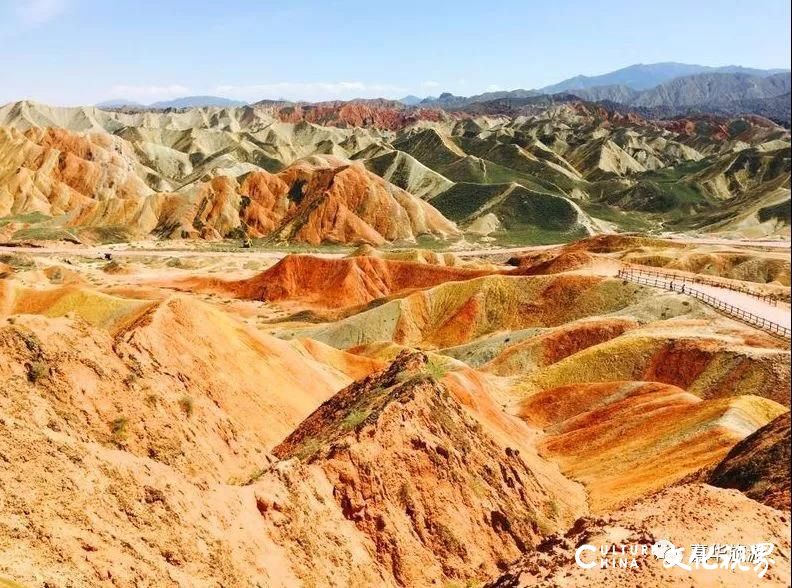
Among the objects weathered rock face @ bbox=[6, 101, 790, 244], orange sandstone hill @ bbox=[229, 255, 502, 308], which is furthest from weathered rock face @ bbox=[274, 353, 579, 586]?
weathered rock face @ bbox=[6, 101, 790, 244]

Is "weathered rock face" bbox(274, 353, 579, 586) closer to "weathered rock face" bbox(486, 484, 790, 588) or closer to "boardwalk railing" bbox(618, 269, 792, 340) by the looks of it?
"weathered rock face" bbox(486, 484, 790, 588)

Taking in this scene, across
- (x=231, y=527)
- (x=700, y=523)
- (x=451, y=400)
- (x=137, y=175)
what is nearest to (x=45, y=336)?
(x=231, y=527)

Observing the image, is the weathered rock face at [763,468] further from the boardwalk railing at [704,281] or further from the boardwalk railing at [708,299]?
the boardwalk railing at [704,281]

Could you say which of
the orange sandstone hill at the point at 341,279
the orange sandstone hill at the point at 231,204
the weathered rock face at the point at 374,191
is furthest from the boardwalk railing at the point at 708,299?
the orange sandstone hill at the point at 231,204

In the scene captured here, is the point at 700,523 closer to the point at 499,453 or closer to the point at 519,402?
the point at 499,453

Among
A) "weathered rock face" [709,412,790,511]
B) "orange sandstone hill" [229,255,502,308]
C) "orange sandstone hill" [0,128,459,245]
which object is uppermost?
"orange sandstone hill" [0,128,459,245]

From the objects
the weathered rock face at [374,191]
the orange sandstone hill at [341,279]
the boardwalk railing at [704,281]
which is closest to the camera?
the boardwalk railing at [704,281]

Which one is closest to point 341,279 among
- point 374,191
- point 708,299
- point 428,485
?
point 708,299
